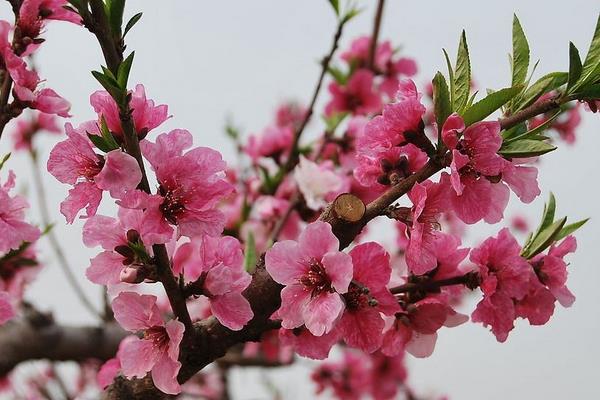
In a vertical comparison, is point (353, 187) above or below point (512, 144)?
below

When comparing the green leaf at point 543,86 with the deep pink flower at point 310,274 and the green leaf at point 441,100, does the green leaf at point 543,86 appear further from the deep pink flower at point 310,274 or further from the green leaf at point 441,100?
the deep pink flower at point 310,274

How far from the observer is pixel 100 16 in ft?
3.09

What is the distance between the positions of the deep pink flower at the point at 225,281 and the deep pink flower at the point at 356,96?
1.74m

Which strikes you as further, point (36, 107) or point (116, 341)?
point (116, 341)

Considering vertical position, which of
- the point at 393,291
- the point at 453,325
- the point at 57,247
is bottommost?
the point at 57,247

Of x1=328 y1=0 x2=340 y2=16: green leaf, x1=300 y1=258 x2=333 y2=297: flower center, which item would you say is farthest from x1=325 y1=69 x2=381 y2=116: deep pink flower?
x1=300 y1=258 x2=333 y2=297: flower center

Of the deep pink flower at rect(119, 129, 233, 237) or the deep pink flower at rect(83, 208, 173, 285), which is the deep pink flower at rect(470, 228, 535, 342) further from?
the deep pink flower at rect(83, 208, 173, 285)

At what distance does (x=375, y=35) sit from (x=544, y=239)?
1.76 meters

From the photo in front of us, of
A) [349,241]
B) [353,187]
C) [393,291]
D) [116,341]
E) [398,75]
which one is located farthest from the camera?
[398,75]

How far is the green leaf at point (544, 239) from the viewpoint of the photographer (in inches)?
49.1

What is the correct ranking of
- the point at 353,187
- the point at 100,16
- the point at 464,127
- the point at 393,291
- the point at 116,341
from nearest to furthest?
the point at 100,16, the point at 464,127, the point at 393,291, the point at 353,187, the point at 116,341

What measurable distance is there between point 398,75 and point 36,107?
6.56 ft

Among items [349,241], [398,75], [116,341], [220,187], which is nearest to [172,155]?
[220,187]

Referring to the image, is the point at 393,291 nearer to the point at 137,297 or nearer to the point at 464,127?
the point at 464,127
